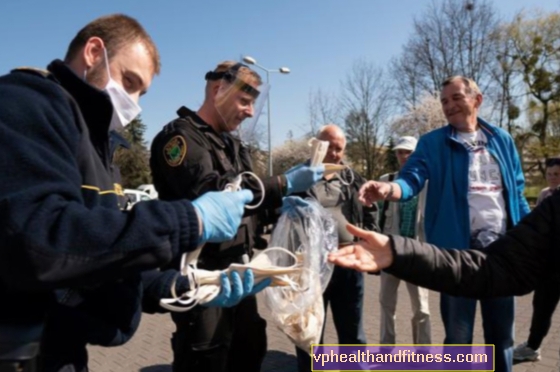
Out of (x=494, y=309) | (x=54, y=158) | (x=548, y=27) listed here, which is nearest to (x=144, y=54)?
(x=54, y=158)

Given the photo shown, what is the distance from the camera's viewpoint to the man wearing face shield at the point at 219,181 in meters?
2.29

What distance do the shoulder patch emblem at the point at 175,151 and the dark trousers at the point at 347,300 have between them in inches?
75.2

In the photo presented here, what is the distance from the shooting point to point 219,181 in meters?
2.27

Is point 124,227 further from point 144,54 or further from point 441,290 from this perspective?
point 441,290

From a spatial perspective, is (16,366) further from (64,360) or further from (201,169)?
(201,169)

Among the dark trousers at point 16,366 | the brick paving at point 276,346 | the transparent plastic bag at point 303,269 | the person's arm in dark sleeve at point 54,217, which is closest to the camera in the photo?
the person's arm in dark sleeve at point 54,217

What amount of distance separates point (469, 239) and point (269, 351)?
7.98 ft

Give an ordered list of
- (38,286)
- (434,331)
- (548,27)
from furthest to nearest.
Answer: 1. (548,27)
2. (434,331)
3. (38,286)

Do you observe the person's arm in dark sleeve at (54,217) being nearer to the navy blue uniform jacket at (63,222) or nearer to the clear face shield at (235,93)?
the navy blue uniform jacket at (63,222)

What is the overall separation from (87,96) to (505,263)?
1.71 meters

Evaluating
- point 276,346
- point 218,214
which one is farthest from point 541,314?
point 218,214

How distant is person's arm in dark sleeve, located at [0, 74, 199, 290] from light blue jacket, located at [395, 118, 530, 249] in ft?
7.21

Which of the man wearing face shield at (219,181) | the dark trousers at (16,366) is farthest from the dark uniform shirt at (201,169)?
the dark trousers at (16,366)

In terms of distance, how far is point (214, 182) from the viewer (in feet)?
7.44
